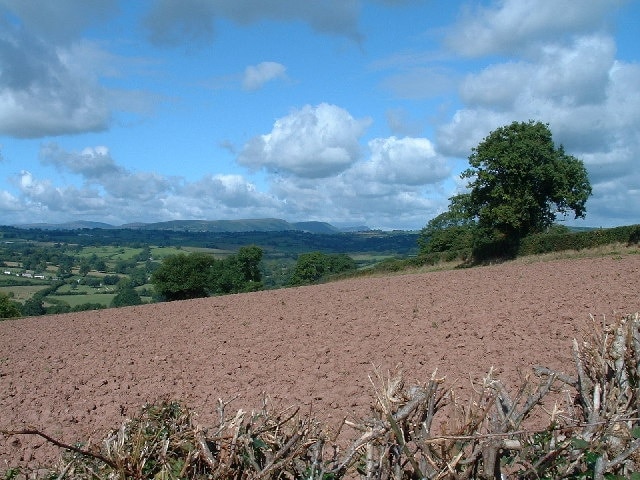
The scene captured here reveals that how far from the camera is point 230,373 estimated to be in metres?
13.2

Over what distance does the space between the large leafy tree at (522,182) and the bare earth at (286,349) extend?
16624mm

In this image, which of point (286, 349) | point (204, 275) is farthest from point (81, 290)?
point (286, 349)

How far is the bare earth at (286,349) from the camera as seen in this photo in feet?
35.7

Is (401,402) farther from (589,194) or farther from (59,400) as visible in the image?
(589,194)

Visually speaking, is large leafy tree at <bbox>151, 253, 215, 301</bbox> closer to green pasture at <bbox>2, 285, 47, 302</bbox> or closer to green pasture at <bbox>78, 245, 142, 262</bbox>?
green pasture at <bbox>2, 285, 47, 302</bbox>

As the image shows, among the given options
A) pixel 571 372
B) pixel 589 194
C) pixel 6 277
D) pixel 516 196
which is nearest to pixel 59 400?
pixel 571 372

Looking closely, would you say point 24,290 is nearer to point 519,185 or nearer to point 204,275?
point 204,275

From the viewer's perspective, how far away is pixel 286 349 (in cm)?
1523

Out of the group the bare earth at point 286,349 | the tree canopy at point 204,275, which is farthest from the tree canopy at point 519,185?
the tree canopy at point 204,275

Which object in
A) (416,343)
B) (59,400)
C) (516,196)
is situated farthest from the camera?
(516,196)

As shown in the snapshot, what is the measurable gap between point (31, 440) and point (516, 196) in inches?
1484

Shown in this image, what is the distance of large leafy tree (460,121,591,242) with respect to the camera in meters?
41.5

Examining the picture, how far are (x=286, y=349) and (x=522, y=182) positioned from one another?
31275 mm

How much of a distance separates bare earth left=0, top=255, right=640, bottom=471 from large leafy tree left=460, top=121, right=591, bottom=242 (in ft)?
54.5
